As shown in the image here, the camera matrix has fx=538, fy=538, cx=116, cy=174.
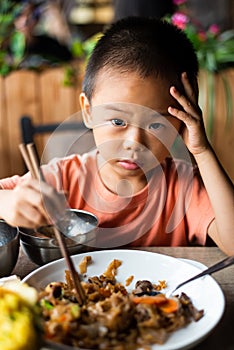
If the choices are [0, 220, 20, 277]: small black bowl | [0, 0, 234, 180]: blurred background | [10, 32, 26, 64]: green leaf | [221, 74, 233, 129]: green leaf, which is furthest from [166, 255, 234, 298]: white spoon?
[10, 32, 26, 64]: green leaf

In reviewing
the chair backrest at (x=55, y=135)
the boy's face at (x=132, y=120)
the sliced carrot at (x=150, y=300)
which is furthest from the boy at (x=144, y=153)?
the chair backrest at (x=55, y=135)

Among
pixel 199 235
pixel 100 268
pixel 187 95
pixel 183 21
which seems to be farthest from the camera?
pixel 183 21

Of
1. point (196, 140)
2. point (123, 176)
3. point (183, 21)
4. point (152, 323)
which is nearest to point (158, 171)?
point (123, 176)

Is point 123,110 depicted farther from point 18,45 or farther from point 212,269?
point 18,45

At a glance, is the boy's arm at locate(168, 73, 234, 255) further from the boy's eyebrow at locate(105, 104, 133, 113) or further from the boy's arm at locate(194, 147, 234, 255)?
the boy's eyebrow at locate(105, 104, 133, 113)

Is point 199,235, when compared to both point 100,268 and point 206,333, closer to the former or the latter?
point 100,268

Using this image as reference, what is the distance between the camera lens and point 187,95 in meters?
1.09

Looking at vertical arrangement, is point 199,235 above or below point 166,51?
below

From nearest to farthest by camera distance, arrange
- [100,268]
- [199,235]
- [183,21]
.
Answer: [100,268] → [199,235] → [183,21]

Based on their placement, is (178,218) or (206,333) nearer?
(206,333)

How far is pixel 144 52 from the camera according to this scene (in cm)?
108

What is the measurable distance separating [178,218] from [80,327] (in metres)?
0.59

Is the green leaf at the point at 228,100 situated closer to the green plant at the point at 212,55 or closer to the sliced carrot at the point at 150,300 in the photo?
the green plant at the point at 212,55

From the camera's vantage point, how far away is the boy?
3.47 feet
